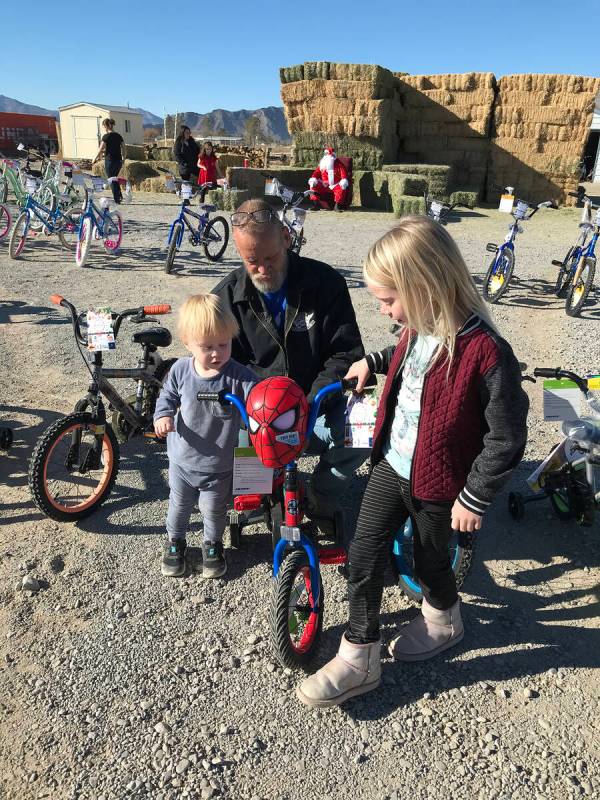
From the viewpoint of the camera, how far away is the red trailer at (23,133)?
3616 cm

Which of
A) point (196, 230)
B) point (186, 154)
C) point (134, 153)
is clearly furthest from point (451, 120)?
point (134, 153)

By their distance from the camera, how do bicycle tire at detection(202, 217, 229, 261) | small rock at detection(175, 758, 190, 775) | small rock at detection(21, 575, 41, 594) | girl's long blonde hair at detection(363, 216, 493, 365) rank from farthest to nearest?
1. bicycle tire at detection(202, 217, 229, 261)
2. small rock at detection(21, 575, 41, 594)
3. small rock at detection(175, 758, 190, 775)
4. girl's long blonde hair at detection(363, 216, 493, 365)

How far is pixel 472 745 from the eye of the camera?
6.72 ft

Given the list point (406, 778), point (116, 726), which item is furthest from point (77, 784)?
point (406, 778)

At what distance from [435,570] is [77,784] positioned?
141 centimetres

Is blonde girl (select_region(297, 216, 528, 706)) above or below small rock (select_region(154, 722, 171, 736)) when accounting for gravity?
above

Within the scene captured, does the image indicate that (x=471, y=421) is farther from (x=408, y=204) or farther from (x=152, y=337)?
(x=408, y=204)

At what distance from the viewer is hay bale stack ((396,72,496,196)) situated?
17062 millimetres

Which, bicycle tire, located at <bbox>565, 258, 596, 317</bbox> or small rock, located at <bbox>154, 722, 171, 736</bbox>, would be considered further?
bicycle tire, located at <bbox>565, 258, 596, 317</bbox>

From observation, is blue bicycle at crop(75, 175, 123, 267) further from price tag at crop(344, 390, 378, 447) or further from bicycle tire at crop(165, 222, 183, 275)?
price tag at crop(344, 390, 378, 447)

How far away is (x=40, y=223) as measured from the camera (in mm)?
9500

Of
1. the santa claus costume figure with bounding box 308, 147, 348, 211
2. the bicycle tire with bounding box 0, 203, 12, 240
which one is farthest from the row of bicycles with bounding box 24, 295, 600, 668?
the santa claus costume figure with bounding box 308, 147, 348, 211

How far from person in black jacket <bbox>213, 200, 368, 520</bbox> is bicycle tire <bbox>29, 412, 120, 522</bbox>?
35.3 inches

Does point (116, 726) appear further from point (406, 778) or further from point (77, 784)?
point (406, 778)
